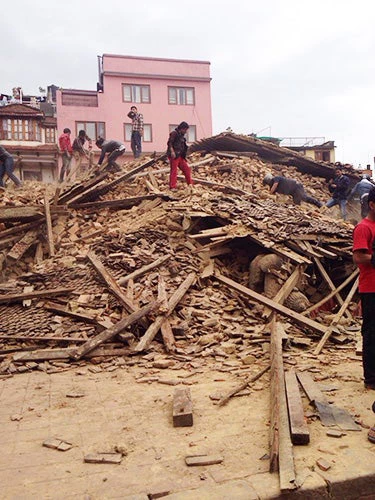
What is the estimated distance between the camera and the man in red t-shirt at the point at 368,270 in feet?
13.4

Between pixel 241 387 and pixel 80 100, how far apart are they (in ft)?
101

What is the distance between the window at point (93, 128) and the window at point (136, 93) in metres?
2.91

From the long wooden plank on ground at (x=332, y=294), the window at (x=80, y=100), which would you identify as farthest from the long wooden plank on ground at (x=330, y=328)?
the window at (x=80, y=100)

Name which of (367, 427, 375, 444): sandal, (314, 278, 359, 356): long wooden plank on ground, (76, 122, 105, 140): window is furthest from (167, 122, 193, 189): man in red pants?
(76, 122, 105, 140): window

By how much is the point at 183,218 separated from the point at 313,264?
2.97m

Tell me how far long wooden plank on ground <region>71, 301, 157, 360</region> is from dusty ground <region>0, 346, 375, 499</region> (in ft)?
1.37

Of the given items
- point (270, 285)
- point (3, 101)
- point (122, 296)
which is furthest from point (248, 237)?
point (3, 101)

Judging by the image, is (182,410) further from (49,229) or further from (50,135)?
(50,135)

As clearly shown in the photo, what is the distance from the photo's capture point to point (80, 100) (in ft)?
102

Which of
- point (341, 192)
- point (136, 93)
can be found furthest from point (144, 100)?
point (341, 192)

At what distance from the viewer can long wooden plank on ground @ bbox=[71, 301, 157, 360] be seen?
5734 millimetres

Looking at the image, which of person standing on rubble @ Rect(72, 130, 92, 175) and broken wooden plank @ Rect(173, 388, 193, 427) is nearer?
broken wooden plank @ Rect(173, 388, 193, 427)

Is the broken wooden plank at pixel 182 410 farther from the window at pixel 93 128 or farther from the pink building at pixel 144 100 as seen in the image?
the window at pixel 93 128

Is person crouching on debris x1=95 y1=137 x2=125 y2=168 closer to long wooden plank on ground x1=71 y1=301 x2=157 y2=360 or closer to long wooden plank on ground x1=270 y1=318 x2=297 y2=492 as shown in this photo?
long wooden plank on ground x1=71 y1=301 x2=157 y2=360
